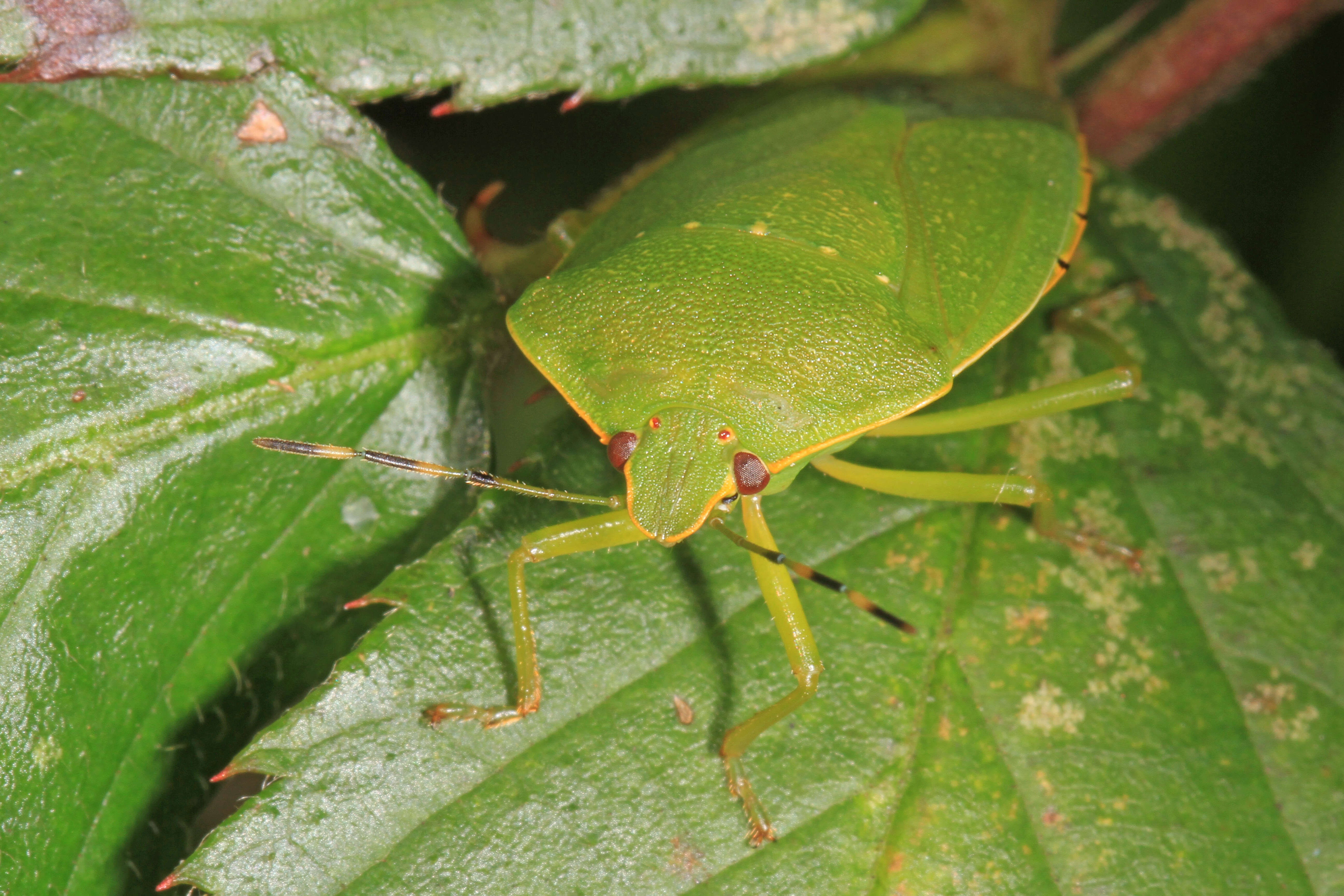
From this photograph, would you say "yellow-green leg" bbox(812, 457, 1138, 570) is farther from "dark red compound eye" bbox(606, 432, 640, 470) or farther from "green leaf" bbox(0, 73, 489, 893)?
"green leaf" bbox(0, 73, 489, 893)

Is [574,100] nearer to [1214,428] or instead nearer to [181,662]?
[181,662]

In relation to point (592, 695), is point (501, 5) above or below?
above

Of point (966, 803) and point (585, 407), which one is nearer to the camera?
point (966, 803)

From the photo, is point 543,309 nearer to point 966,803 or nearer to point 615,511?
point 615,511

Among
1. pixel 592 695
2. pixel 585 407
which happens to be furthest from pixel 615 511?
pixel 592 695

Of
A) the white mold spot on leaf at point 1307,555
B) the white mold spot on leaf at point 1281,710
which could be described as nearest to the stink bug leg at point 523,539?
the white mold spot on leaf at point 1281,710

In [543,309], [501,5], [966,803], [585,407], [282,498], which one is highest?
[501,5]
